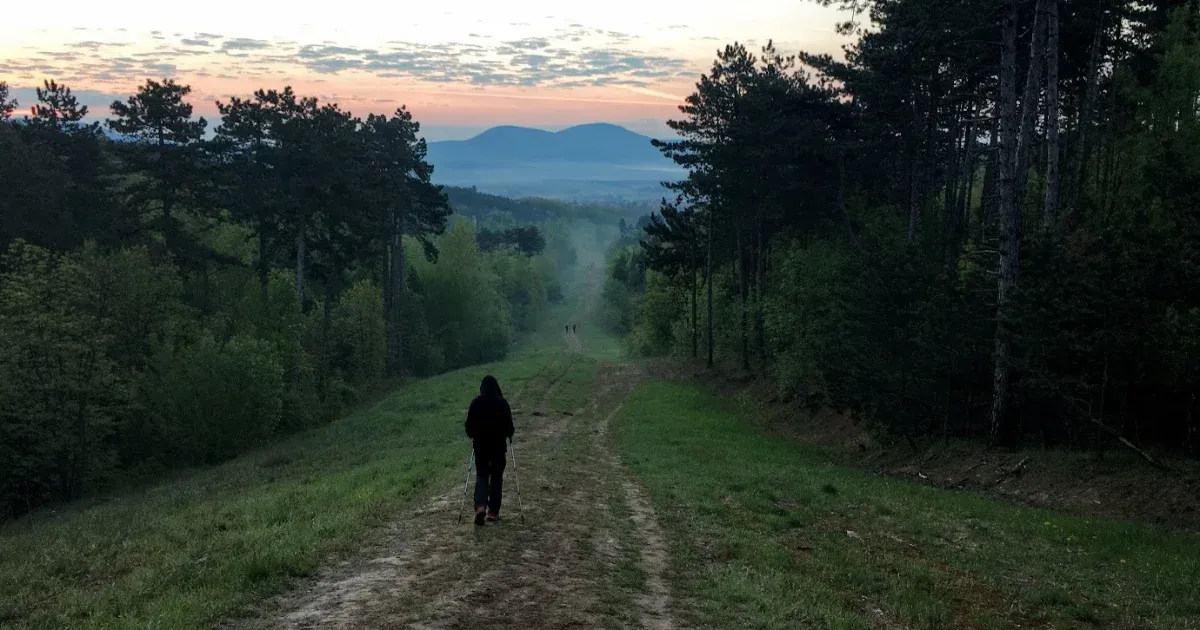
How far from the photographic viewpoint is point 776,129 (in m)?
39.0

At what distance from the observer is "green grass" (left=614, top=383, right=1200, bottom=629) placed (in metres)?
10.3

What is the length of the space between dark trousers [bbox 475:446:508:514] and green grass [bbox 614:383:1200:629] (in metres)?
3.30

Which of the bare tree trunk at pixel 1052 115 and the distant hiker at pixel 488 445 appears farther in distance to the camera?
the bare tree trunk at pixel 1052 115

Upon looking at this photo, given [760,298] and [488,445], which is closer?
[488,445]

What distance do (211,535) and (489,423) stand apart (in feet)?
18.4

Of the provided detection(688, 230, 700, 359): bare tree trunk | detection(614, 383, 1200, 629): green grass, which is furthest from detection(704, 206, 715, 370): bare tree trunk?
detection(614, 383, 1200, 629): green grass

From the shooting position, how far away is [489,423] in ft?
44.9

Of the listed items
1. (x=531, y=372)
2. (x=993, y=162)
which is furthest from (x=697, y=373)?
(x=993, y=162)

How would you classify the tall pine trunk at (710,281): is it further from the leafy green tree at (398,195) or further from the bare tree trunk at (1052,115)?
the bare tree trunk at (1052,115)

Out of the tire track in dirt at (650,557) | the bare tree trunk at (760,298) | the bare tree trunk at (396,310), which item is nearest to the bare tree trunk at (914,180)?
the bare tree trunk at (760,298)

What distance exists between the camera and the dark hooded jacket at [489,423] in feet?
44.6

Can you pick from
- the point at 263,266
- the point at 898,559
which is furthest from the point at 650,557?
the point at 263,266

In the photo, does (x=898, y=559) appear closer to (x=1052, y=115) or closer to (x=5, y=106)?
(x=1052, y=115)

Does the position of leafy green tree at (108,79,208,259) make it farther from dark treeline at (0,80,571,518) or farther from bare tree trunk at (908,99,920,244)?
bare tree trunk at (908,99,920,244)
